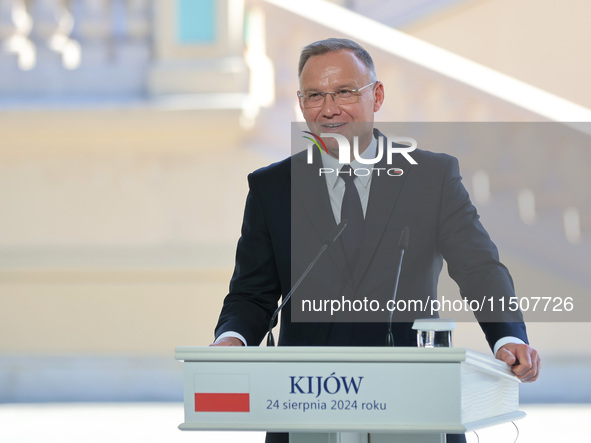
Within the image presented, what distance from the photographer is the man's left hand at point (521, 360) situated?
5.99 feet

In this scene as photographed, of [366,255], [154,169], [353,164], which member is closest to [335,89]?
[353,164]

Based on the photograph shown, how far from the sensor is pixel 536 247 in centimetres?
547

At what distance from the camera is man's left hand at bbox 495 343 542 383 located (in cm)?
183

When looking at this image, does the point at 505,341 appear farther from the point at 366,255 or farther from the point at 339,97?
the point at 339,97

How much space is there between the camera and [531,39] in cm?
765

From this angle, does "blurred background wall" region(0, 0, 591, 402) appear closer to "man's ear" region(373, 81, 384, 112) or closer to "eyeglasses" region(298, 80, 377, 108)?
"man's ear" region(373, 81, 384, 112)

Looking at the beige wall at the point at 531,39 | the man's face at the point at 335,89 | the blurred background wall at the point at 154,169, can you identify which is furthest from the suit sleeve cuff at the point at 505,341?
the beige wall at the point at 531,39

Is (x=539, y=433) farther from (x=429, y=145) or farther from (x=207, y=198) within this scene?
(x=207, y=198)

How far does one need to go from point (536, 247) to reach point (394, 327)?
140 inches

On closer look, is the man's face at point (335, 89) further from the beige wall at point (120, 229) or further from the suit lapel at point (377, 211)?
the beige wall at point (120, 229)

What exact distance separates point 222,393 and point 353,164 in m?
0.81

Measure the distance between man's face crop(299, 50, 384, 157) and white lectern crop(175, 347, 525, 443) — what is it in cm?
78

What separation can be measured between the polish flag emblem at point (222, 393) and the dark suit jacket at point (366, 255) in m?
0.45

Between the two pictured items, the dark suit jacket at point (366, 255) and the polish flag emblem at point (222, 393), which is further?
the dark suit jacket at point (366, 255)
